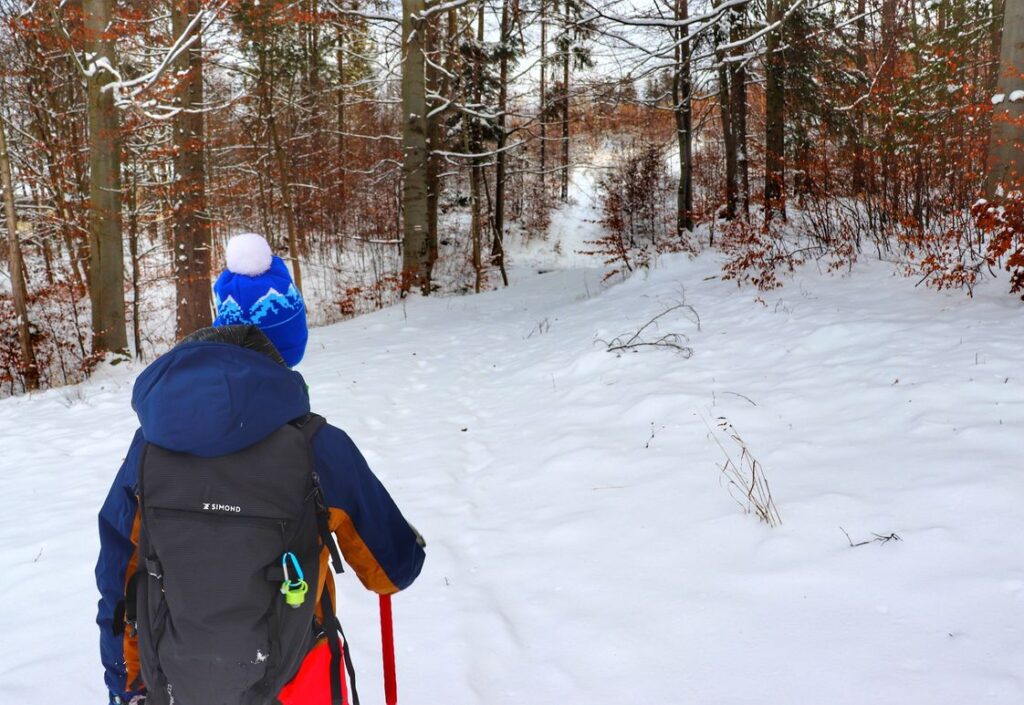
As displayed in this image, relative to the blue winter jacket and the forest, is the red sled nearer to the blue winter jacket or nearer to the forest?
the blue winter jacket

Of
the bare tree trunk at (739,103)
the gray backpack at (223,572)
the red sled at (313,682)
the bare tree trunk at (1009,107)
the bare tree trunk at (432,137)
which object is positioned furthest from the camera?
the bare tree trunk at (432,137)

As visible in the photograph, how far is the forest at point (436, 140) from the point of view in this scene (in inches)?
325

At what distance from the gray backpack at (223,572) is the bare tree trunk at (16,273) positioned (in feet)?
38.9

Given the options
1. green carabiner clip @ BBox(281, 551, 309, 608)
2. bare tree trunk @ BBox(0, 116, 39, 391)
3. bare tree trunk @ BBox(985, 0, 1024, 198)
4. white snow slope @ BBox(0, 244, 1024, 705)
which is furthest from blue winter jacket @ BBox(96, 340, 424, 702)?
bare tree trunk @ BBox(0, 116, 39, 391)

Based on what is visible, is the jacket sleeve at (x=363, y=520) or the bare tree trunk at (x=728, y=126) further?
the bare tree trunk at (x=728, y=126)

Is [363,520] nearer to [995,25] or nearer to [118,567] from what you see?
[118,567]

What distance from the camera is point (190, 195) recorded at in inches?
402

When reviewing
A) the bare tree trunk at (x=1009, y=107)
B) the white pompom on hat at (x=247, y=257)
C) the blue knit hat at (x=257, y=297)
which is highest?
the bare tree trunk at (x=1009, y=107)

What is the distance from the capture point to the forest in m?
8.26

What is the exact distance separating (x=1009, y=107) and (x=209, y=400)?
7.49 m

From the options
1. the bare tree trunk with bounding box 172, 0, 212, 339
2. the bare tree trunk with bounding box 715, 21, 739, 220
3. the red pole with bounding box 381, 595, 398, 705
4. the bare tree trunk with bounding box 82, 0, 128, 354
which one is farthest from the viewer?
the bare tree trunk with bounding box 715, 21, 739, 220

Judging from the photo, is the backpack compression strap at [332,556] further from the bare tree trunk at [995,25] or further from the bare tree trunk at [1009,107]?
the bare tree trunk at [995,25]

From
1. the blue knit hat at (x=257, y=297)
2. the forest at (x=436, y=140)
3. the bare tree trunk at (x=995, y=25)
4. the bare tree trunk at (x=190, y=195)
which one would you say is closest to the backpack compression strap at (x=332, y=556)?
the blue knit hat at (x=257, y=297)

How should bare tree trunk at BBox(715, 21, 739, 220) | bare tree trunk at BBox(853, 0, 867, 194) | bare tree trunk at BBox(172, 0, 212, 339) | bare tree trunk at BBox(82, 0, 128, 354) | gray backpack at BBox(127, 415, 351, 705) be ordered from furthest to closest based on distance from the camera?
1. bare tree trunk at BBox(715, 21, 739, 220)
2. bare tree trunk at BBox(172, 0, 212, 339)
3. bare tree trunk at BBox(82, 0, 128, 354)
4. bare tree trunk at BBox(853, 0, 867, 194)
5. gray backpack at BBox(127, 415, 351, 705)
